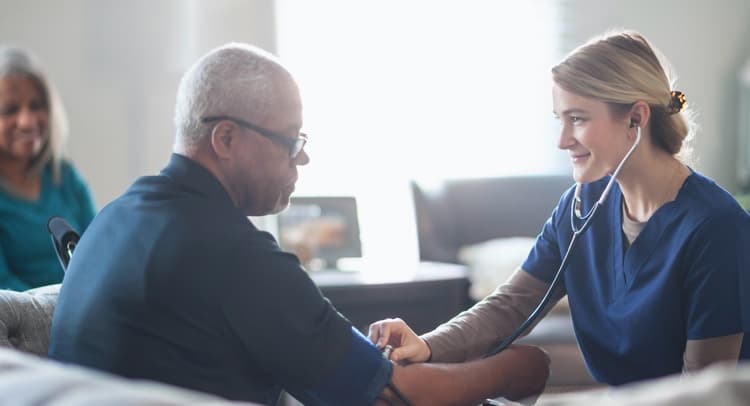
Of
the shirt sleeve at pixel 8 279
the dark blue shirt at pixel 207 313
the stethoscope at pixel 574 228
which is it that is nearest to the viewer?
the dark blue shirt at pixel 207 313

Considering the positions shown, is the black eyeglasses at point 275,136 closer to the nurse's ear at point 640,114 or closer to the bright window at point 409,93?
the nurse's ear at point 640,114

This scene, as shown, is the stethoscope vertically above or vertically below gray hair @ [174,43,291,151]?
below

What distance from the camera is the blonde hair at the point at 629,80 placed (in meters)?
1.66

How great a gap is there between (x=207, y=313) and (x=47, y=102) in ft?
6.47

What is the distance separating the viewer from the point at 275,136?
149 cm

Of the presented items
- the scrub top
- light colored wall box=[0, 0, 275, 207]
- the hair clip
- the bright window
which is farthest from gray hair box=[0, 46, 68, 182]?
the hair clip

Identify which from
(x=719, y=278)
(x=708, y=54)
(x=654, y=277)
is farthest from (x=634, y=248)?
(x=708, y=54)

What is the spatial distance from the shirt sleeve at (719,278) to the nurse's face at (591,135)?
0.23 m

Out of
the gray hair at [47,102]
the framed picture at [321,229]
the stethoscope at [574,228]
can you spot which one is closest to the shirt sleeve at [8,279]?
the gray hair at [47,102]

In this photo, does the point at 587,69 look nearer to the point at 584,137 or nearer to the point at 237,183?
the point at 584,137

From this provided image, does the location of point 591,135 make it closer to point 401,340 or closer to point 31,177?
point 401,340

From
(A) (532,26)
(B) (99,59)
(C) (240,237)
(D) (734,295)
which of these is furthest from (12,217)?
(A) (532,26)

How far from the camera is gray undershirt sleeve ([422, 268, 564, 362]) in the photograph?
5.67 ft

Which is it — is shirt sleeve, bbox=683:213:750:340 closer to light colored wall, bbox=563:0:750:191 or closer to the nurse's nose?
the nurse's nose
